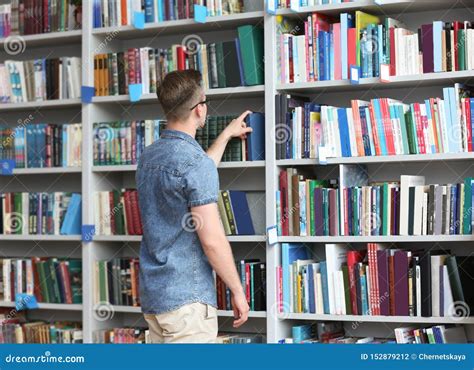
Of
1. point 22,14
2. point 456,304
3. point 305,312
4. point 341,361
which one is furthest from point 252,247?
point 341,361

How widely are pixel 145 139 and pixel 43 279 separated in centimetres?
101

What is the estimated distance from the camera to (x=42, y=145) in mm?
5098

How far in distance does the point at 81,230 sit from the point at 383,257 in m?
1.71

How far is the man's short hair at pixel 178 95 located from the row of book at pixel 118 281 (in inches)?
60.9

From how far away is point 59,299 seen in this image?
16.6 ft

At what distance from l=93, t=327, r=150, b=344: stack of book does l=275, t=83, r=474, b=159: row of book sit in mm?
1231

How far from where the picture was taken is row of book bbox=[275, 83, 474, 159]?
13.3 ft

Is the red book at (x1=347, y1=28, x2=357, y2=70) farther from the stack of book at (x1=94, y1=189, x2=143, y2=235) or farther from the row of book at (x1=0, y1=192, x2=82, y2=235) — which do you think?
the row of book at (x1=0, y1=192, x2=82, y2=235)

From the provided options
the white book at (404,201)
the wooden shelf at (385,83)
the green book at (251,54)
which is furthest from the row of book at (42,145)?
the white book at (404,201)

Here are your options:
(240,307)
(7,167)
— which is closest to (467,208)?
(240,307)

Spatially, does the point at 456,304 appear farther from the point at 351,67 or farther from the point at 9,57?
the point at 9,57

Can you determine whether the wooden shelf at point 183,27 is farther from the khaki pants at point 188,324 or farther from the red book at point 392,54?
the khaki pants at point 188,324

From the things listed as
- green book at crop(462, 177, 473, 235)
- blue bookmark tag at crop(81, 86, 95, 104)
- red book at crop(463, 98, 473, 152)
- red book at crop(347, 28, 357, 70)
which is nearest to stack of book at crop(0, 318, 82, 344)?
blue bookmark tag at crop(81, 86, 95, 104)

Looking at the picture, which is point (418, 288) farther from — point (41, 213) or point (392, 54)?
point (41, 213)
